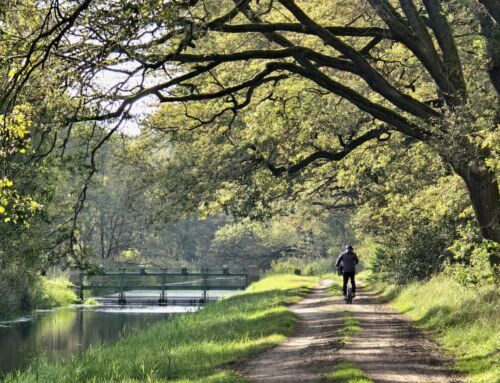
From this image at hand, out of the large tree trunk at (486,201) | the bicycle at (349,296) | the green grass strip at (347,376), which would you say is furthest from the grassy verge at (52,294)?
the green grass strip at (347,376)

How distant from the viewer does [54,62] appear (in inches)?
387

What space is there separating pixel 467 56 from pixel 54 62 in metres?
11.4

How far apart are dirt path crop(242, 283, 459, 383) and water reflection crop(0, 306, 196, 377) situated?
21.7 feet

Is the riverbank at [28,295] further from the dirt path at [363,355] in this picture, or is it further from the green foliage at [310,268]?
the dirt path at [363,355]

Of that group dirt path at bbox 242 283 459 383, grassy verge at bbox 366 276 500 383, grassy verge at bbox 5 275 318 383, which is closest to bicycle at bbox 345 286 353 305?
grassy verge at bbox 366 276 500 383

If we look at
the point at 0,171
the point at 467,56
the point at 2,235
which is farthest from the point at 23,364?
the point at 467,56

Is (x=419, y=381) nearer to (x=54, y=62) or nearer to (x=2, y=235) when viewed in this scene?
(x=54, y=62)

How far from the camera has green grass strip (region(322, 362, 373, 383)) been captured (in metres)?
8.70

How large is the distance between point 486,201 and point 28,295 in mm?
26328

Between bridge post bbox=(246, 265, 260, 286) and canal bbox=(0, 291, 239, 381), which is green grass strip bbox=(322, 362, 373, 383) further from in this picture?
bridge post bbox=(246, 265, 260, 286)

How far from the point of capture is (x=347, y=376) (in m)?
8.98

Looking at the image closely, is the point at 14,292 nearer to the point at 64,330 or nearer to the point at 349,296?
the point at 64,330

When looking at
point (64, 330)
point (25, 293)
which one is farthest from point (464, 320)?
point (25, 293)

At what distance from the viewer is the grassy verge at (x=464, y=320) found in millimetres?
9949
